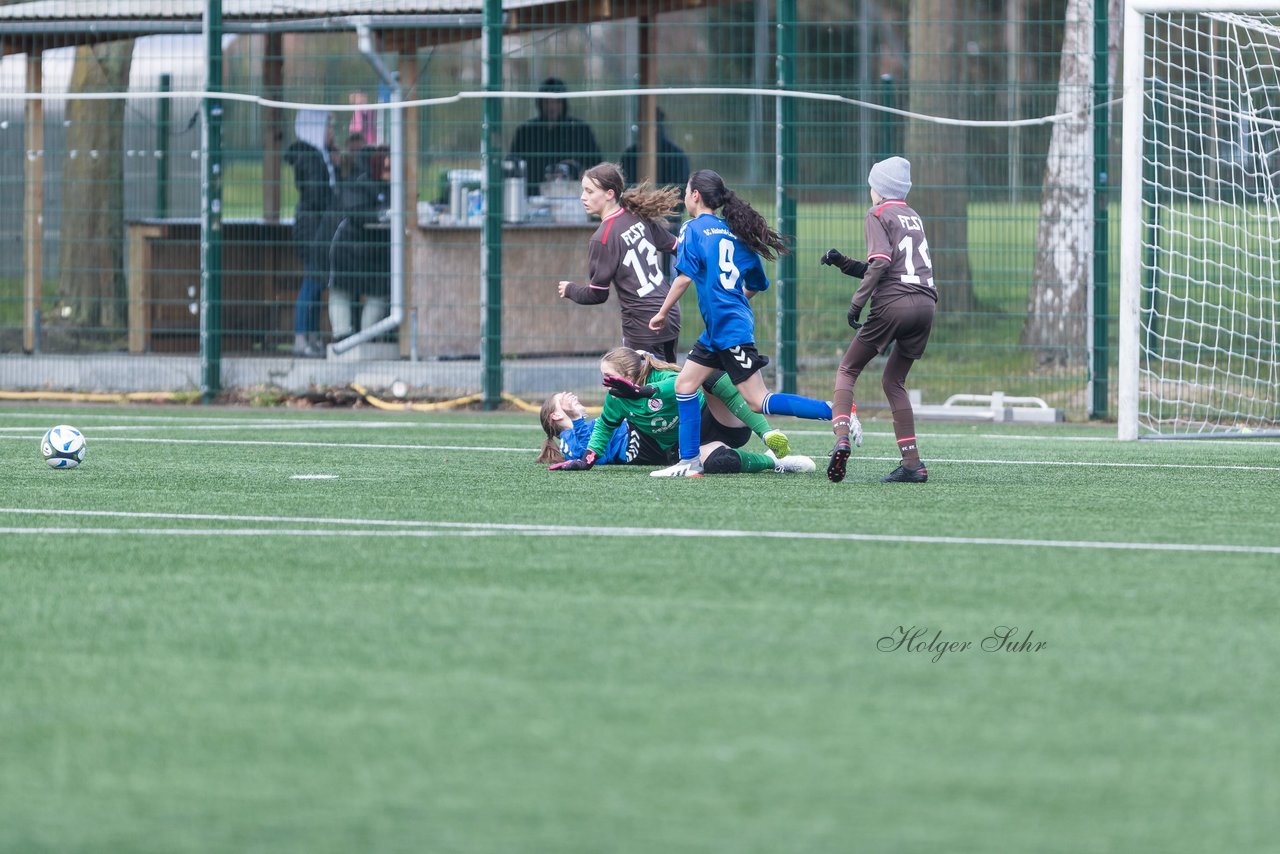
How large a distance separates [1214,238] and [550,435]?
5.63m

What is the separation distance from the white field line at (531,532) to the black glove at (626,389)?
6.86 ft

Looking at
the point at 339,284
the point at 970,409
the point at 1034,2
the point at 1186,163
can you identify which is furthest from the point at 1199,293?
the point at 1034,2

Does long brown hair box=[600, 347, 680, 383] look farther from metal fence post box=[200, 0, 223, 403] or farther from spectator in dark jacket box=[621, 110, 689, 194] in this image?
metal fence post box=[200, 0, 223, 403]

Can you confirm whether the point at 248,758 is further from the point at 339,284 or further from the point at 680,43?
the point at 680,43

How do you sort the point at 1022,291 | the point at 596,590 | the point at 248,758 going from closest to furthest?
the point at 248,758 < the point at 596,590 < the point at 1022,291

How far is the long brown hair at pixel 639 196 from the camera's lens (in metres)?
10.4

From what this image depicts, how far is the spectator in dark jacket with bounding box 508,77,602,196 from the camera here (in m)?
14.9

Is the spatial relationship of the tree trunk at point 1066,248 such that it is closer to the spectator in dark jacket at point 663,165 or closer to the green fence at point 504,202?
the green fence at point 504,202

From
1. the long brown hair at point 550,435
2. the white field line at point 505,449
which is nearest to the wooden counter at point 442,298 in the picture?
the white field line at point 505,449


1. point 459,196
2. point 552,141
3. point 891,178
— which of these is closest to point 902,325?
point 891,178

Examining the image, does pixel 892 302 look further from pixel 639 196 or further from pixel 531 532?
pixel 531 532

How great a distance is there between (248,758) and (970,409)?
10.4 meters

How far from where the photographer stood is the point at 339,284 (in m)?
15.5

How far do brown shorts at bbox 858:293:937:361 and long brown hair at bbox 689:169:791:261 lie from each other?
66 cm
